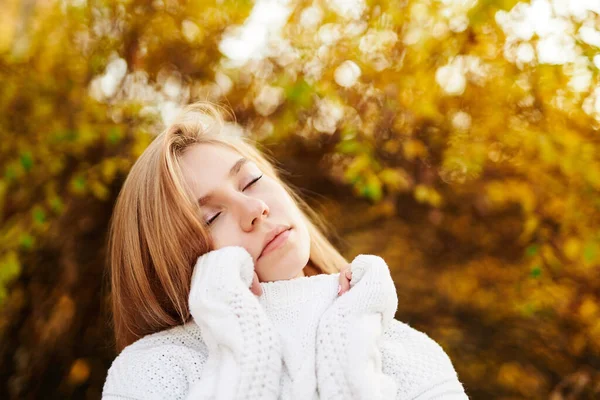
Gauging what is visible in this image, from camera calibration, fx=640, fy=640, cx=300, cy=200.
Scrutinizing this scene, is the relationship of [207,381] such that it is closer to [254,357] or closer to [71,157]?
[254,357]

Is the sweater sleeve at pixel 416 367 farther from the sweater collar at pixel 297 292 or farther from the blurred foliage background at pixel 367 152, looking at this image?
the blurred foliage background at pixel 367 152

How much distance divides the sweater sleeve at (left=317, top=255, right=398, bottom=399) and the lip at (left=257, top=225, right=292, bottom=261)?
204mm

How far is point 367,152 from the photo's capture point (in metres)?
2.54

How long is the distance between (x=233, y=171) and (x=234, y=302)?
15.1 inches

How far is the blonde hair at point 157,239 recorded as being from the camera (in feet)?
5.12

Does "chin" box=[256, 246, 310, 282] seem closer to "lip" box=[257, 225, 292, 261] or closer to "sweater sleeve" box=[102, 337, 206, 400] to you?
"lip" box=[257, 225, 292, 261]

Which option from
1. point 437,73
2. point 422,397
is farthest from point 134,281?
point 437,73

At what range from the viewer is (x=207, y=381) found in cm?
135

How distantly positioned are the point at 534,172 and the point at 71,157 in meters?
1.95

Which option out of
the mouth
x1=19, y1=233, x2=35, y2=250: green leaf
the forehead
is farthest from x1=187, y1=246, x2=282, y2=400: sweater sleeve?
x1=19, y1=233, x2=35, y2=250: green leaf

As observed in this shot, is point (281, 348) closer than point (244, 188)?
Yes

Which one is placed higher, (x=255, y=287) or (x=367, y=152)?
(x=255, y=287)

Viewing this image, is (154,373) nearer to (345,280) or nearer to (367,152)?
(345,280)

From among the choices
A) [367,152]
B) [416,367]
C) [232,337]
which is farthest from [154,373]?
[367,152]
